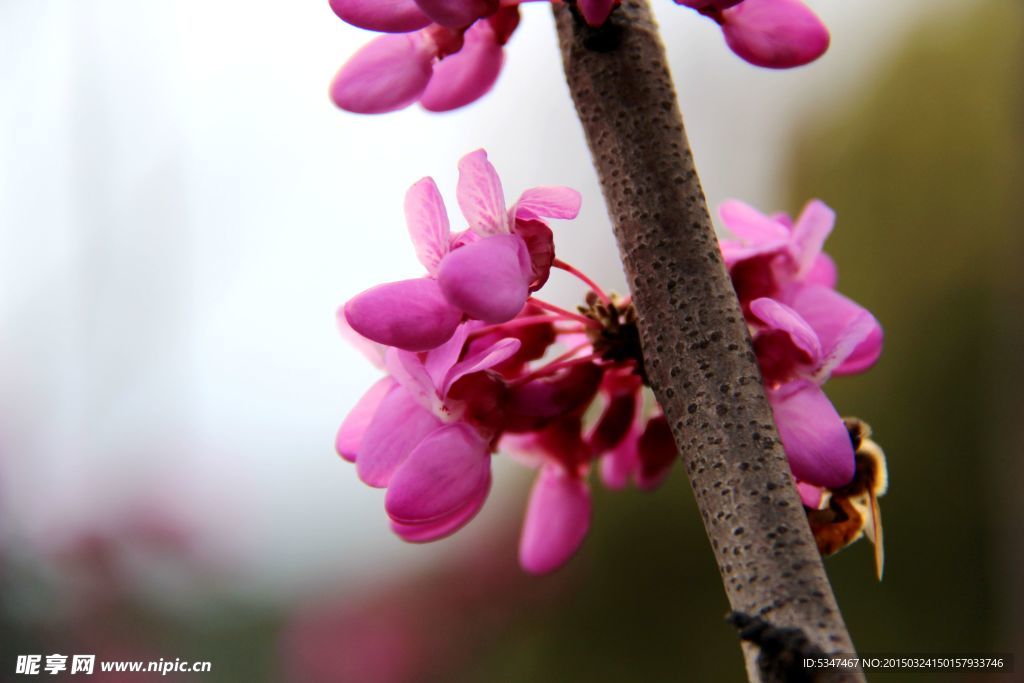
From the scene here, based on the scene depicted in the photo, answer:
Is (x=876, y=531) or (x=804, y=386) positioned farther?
(x=876, y=531)

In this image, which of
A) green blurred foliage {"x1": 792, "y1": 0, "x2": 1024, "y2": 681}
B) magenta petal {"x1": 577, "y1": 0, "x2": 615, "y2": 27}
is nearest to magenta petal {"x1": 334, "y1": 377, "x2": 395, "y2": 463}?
magenta petal {"x1": 577, "y1": 0, "x2": 615, "y2": 27}

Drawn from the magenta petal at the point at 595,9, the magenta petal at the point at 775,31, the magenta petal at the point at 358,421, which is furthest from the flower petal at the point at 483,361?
the magenta petal at the point at 775,31

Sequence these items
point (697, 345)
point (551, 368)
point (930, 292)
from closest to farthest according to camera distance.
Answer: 1. point (697, 345)
2. point (551, 368)
3. point (930, 292)

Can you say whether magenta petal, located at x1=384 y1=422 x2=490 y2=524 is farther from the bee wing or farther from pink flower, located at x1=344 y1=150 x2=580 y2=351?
the bee wing

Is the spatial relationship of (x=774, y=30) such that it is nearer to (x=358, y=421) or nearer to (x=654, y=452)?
(x=654, y=452)

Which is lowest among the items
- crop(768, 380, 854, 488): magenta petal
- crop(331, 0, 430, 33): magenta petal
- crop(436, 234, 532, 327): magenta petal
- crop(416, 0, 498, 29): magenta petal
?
crop(768, 380, 854, 488): magenta petal

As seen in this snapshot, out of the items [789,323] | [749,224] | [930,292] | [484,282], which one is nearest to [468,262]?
[484,282]

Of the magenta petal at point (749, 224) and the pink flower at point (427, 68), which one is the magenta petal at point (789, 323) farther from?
the pink flower at point (427, 68)
